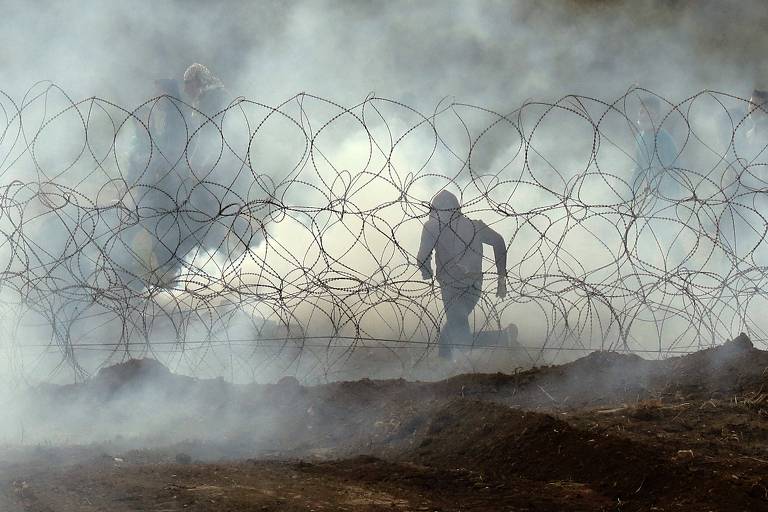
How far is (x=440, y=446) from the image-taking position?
5.83 meters

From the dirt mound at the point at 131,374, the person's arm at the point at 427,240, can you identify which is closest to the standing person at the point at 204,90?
the person's arm at the point at 427,240

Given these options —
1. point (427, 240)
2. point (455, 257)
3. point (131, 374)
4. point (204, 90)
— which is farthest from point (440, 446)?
point (204, 90)

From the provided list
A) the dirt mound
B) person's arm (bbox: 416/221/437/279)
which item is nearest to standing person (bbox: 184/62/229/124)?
person's arm (bbox: 416/221/437/279)

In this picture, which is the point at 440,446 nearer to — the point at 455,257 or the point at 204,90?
the point at 455,257

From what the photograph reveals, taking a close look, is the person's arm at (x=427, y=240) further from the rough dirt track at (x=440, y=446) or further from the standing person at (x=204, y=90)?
the standing person at (x=204, y=90)

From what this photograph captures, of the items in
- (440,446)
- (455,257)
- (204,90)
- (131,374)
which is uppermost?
(204,90)

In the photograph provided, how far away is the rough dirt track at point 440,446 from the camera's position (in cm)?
442

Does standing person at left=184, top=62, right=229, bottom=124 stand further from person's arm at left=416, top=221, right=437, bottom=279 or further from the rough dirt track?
the rough dirt track

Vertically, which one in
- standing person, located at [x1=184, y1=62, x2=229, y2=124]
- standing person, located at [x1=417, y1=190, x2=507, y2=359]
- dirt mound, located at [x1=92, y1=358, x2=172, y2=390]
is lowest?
dirt mound, located at [x1=92, y1=358, x2=172, y2=390]

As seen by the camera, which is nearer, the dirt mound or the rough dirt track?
the rough dirt track

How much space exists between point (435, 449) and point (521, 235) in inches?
451

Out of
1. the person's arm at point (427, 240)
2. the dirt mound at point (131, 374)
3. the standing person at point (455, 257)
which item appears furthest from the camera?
the person's arm at point (427, 240)

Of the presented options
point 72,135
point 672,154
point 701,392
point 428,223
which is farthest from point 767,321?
point 72,135

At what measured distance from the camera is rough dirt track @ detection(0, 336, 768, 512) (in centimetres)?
442
